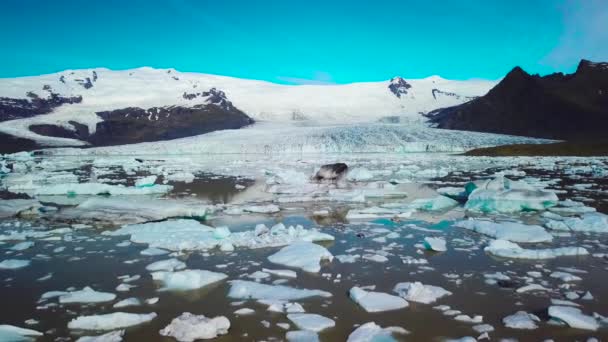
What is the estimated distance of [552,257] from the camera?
4613 millimetres

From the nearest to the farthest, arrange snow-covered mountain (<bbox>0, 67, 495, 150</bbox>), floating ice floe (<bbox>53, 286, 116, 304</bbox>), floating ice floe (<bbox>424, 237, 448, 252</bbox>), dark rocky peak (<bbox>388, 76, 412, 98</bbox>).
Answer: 1. floating ice floe (<bbox>53, 286, 116, 304</bbox>)
2. floating ice floe (<bbox>424, 237, 448, 252</bbox>)
3. snow-covered mountain (<bbox>0, 67, 495, 150</bbox>)
4. dark rocky peak (<bbox>388, 76, 412, 98</bbox>)

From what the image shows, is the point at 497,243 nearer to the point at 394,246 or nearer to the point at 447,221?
the point at 394,246

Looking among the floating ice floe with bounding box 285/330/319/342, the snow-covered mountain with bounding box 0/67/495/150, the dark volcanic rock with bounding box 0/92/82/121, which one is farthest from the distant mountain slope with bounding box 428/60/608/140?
the dark volcanic rock with bounding box 0/92/82/121

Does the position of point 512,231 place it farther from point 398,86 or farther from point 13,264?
point 398,86

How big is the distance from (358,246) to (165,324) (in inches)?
111

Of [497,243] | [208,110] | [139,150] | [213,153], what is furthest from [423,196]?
[208,110]

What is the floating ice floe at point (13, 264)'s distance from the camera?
430cm

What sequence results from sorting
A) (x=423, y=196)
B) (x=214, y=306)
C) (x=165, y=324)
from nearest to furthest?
1. (x=165, y=324)
2. (x=214, y=306)
3. (x=423, y=196)

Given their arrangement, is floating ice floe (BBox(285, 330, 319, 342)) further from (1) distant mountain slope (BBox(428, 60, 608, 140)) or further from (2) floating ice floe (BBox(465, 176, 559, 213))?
(1) distant mountain slope (BBox(428, 60, 608, 140))

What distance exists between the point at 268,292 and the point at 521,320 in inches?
76.3

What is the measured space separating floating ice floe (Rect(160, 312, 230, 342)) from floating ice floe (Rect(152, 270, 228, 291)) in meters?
0.84

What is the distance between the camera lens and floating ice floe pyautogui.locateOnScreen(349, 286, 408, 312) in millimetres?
3210

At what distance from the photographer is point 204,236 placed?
561 centimetres

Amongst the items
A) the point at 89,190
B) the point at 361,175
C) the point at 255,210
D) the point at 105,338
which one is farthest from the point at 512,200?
the point at 89,190
